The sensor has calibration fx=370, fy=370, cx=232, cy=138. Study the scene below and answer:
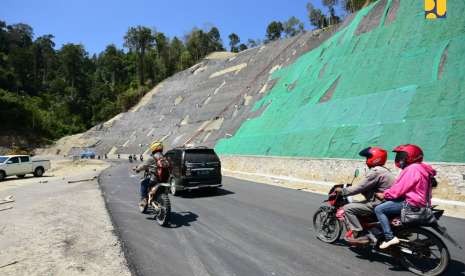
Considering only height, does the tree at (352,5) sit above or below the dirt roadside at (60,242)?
above

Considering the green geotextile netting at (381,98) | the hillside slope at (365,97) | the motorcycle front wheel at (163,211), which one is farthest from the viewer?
the hillside slope at (365,97)

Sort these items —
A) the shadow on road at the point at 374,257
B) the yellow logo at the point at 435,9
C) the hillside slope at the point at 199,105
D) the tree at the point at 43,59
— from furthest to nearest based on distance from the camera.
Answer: the tree at the point at 43,59, the hillside slope at the point at 199,105, the yellow logo at the point at 435,9, the shadow on road at the point at 374,257

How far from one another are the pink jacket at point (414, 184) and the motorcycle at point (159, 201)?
5611mm

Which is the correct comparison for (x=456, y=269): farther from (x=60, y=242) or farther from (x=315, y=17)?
(x=315, y=17)

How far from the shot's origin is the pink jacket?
19.2 feet

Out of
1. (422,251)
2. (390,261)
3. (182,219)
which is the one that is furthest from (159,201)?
(422,251)

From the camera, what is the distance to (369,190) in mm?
6691

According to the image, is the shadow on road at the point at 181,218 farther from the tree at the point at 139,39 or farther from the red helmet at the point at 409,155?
the tree at the point at 139,39

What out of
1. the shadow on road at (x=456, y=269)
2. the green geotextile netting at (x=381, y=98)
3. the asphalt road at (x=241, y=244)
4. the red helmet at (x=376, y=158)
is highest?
the green geotextile netting at (x=381, y=98)

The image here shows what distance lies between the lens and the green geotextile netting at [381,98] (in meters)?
16.9

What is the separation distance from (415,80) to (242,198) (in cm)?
1292

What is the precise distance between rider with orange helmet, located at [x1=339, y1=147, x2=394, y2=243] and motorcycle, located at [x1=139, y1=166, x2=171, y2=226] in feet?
15.2

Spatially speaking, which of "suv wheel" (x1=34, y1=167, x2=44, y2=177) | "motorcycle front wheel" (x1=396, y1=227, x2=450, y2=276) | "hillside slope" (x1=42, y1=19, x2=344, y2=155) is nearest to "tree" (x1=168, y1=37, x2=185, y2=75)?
"hillside slope" (x1=42, y1=19, x2=344, y2=155)

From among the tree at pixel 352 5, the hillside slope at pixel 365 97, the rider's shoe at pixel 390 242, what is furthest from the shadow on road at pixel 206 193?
the tree at pixel 352 5
